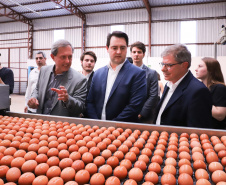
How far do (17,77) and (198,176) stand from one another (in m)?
17.3

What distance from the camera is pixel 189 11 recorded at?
11.7m

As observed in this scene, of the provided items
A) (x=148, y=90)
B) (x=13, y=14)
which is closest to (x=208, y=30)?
(x=148, y=90)

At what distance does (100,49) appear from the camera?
13617 mm

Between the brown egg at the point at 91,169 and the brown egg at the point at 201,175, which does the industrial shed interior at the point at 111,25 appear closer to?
the brown egg at the point at 201,175

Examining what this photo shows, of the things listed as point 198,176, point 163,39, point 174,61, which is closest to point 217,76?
point 174,61

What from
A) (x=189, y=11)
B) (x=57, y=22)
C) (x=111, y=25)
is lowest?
(x=111, y=25)

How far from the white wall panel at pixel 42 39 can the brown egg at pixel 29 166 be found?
15.0m

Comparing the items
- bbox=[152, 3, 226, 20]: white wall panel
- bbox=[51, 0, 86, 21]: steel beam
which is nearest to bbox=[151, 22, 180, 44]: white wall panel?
bbox=[152, 3, 226, 20]: white wall panel

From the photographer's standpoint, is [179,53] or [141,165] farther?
[179,53]

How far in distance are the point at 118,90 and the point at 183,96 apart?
2.27 feet

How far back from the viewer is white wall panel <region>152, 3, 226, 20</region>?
36.6ft

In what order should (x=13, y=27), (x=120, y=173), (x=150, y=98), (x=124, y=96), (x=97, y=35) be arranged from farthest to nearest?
(x=13, y=27) < (x=97, y=35) < (x=150, y=98) < (x=124, y=96) < (x=120, y=173)

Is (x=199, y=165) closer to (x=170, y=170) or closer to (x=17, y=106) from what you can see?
(x=170, y=170)

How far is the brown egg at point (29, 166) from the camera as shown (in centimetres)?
99
